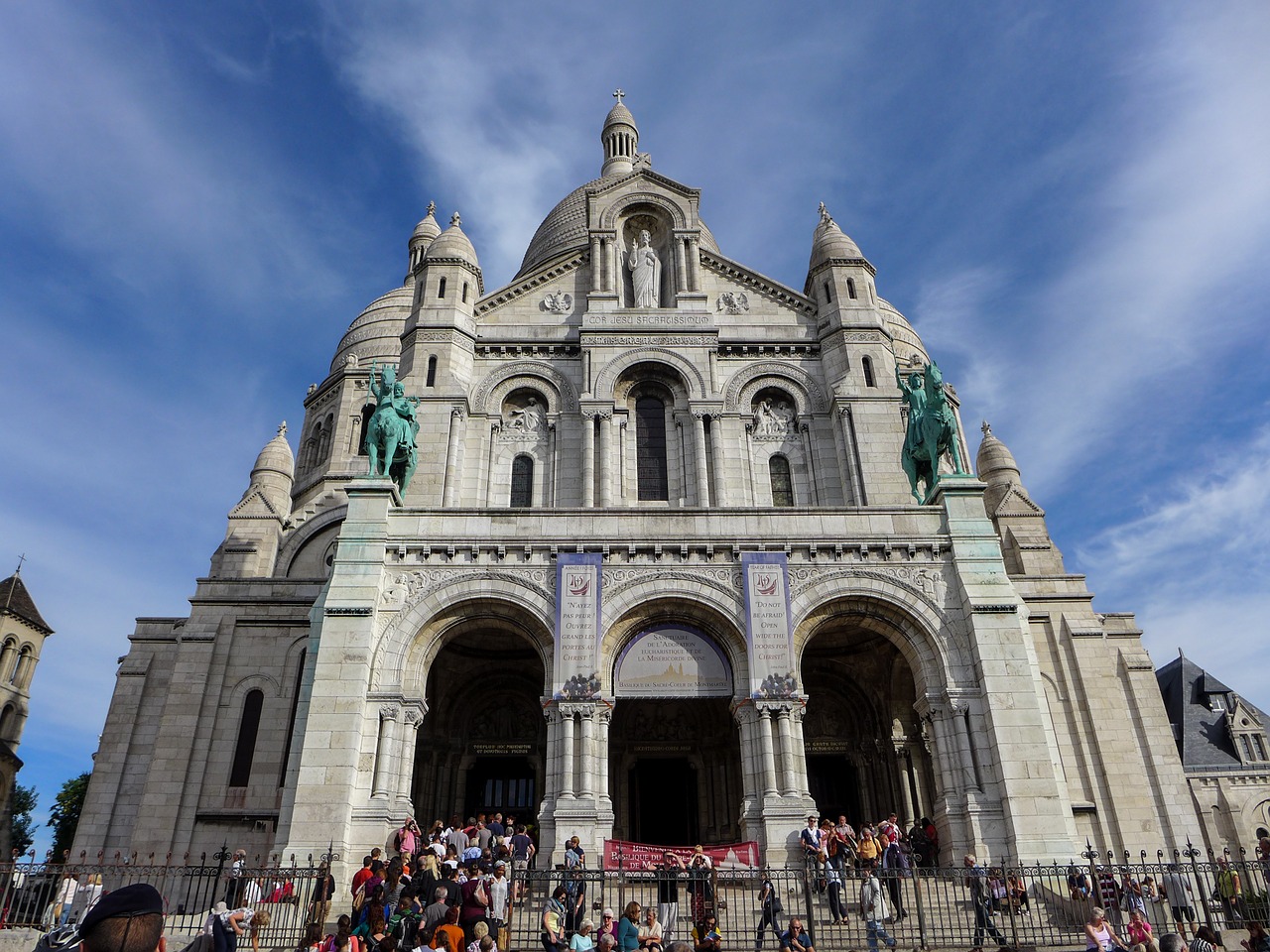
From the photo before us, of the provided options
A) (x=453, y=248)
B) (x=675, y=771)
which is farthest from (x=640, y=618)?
(x=453, y=248)

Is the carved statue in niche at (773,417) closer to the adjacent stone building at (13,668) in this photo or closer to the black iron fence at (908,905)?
the black iron fence at (908,905)

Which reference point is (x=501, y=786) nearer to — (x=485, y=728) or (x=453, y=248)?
(x=485, y=728)

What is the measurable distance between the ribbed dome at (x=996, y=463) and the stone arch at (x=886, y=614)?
60.2 feet

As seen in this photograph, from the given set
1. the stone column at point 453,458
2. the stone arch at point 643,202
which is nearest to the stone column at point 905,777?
the stone column at point 453,458

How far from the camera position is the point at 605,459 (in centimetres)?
2752

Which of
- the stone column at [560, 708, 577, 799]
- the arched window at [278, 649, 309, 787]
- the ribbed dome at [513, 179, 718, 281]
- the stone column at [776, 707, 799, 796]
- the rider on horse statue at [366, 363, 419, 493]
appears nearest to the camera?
the stone column at [776, 707, 799, 796]

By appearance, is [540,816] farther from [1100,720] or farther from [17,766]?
[17,766]

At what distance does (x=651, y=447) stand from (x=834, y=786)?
37.3 ft

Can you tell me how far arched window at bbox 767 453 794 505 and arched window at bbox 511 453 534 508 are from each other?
24.4ft

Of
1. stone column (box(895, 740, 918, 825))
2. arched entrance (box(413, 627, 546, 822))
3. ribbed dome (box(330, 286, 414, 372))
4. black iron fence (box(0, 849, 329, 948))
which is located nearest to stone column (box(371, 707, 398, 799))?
black iron fence (box(0, 849, 329, 948))

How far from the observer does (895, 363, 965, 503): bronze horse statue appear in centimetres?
2314

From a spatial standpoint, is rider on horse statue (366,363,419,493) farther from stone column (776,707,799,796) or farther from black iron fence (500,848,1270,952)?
stone column (776,707,799,796)

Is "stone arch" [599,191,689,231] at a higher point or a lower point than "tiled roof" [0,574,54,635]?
higher

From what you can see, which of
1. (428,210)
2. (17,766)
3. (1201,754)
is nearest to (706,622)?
(428,210)
